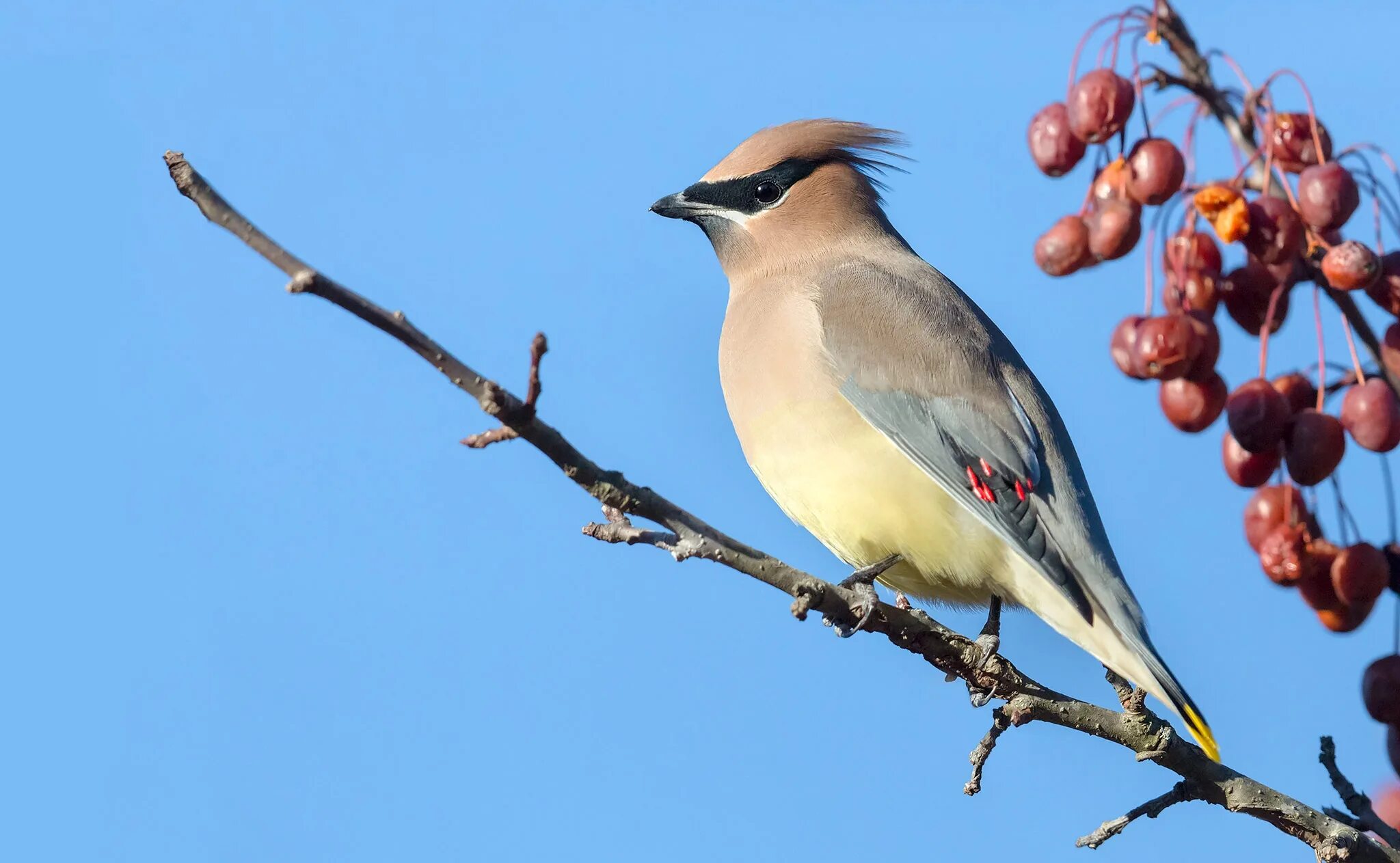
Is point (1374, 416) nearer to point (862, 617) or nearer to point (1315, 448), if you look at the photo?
point (1315, 448)

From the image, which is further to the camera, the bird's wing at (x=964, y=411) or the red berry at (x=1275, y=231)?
the bird's wing at (x=964, y=411)

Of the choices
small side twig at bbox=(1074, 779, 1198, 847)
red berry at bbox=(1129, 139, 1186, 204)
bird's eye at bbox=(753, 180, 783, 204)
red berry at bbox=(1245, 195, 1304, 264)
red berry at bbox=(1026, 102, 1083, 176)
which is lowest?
small side twig at bbox=(1074, 779, 1198, 847)

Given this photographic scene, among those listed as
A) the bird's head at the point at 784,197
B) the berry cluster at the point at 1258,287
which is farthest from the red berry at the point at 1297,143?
the bird's head at the point at 784,197

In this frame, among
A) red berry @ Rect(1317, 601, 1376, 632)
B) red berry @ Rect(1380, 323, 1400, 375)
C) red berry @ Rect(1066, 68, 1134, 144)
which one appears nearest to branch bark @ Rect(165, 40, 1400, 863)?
red berry @ Rect(1317, 601, 1376, 632)

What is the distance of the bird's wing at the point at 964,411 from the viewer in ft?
11.8

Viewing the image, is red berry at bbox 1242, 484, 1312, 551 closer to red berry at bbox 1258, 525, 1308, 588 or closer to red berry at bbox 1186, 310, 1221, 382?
red berry at bbox 1258, 525, 1308, 588

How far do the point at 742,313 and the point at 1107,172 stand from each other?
1505mm

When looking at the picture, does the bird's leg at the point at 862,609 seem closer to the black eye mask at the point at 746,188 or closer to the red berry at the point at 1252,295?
the red berry at the point at 1252,295

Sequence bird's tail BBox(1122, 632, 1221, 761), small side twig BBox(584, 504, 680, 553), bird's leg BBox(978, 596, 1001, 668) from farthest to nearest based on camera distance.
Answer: bird's leg BBox(978, 596, 1001, 668)
bird's tail BBox(1122, 632, 1221, 761)
small side twig BBox(584, 504, 680, 553)

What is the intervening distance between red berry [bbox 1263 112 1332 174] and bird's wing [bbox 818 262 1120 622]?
41.9 inches

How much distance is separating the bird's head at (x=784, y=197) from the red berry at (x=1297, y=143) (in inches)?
72.5

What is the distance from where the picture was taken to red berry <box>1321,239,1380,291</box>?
2.62 metres

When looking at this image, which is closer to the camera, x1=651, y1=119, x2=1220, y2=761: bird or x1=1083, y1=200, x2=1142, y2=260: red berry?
x1=1083, y1=200, x2=1142, y2=260: red berry

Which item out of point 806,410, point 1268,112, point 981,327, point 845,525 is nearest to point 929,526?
point 845,525
